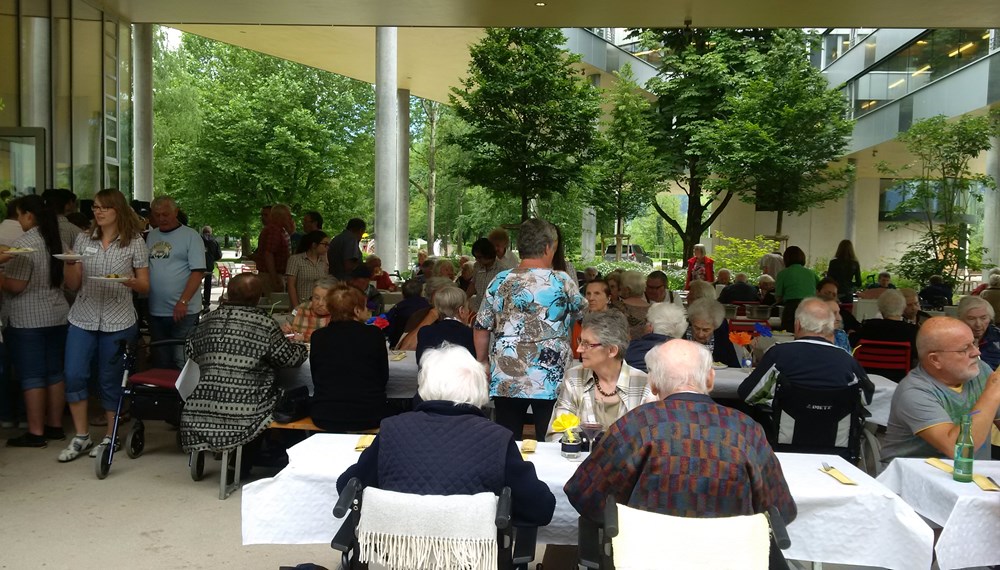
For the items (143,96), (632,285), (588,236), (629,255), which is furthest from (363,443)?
(629,255)

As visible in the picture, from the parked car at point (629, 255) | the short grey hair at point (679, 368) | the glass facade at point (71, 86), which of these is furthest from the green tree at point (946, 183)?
the short grey hair at point (679, 368)

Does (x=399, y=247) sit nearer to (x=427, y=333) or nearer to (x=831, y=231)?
(x=831, y=231)

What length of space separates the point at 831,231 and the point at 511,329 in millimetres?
30206

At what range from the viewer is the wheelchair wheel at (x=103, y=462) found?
18.4 feet

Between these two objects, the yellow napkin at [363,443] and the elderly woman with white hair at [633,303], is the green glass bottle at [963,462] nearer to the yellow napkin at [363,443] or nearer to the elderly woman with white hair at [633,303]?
the yellow napkin at [363,443]

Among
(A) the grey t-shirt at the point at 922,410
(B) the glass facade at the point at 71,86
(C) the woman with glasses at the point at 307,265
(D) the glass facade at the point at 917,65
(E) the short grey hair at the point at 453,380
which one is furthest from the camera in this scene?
(D) the glass facade at the point at 917,65

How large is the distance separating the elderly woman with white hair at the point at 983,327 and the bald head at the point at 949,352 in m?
2.39

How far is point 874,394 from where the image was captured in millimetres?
5562

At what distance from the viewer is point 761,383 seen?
444 centimetres

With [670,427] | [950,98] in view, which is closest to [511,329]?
[670,427]

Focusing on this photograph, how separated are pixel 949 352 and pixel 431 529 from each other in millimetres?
2304

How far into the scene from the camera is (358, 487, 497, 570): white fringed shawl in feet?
8.52

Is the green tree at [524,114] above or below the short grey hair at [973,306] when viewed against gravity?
above

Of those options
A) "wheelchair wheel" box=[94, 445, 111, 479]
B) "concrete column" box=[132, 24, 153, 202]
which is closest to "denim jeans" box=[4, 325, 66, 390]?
"wheelchair wheel" box=[94, 445, 111, 479]
